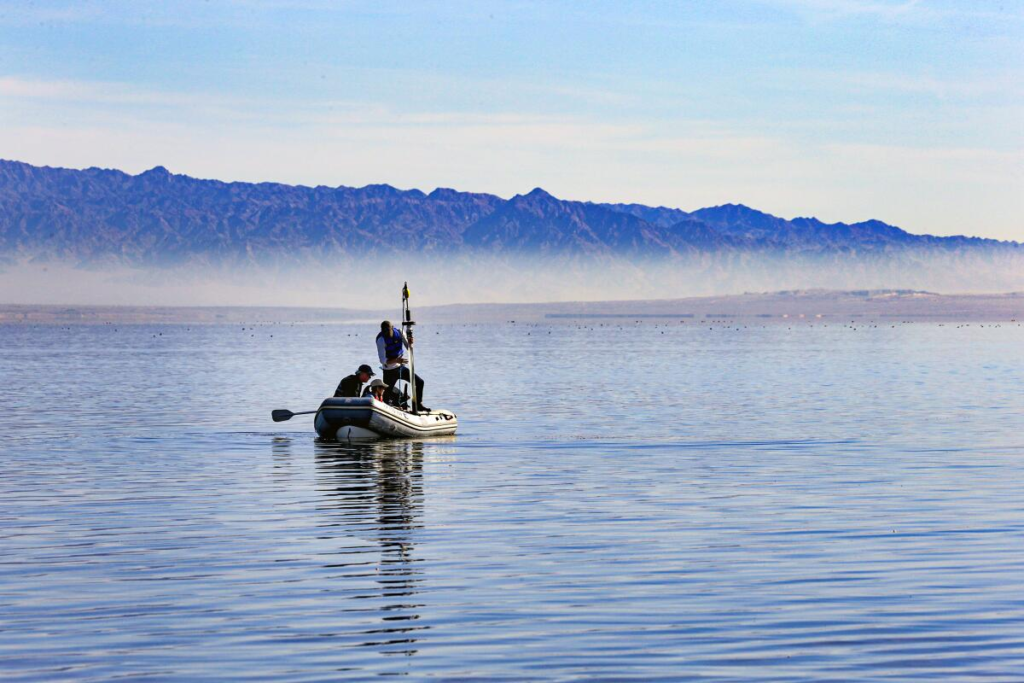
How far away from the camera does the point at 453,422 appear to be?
1740 inches

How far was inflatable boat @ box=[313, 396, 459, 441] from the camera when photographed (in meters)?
39.8

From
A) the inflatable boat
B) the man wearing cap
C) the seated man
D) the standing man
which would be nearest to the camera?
the standing man

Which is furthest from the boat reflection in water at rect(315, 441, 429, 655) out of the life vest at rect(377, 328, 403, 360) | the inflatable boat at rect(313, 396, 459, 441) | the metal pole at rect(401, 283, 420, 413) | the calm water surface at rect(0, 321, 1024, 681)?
the life vest at rect(377, 328, 403, 360)

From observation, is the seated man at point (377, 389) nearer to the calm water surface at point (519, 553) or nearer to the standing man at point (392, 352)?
the standing man at point (392, 352)

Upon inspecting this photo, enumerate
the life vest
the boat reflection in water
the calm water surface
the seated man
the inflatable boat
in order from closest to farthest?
the calm water surface
the boat reflection in water
the life vest
the inflatable boat
the seated man

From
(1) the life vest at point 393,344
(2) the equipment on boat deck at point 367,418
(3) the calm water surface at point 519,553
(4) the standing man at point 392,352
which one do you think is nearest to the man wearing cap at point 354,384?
(2) the equipment on boat deck at point 367,418

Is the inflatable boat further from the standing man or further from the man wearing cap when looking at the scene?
the standing man

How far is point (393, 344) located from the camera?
39.2 m

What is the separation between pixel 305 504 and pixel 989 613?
14.3 metres

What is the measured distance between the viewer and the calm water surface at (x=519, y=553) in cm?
1502

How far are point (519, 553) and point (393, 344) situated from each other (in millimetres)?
18409

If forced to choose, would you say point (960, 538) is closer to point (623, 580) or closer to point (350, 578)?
point (623, 580)

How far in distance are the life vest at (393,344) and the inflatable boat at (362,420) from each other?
146 cm

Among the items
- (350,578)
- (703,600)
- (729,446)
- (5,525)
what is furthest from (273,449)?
(703,600)
